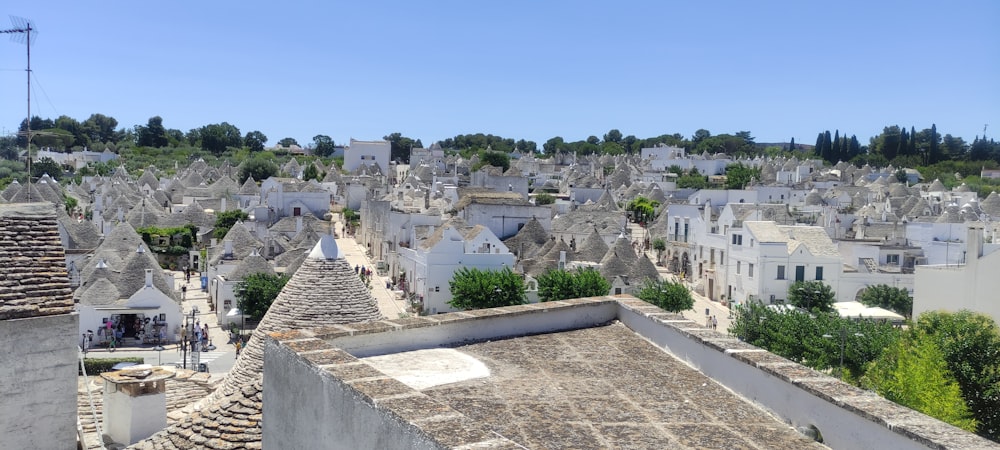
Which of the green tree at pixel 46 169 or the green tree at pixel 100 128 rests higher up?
the green tree at pixel 100 128

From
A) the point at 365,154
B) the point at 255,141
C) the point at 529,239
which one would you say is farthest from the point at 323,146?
the point at 529,239

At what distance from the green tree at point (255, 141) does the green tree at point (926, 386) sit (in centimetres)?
12249

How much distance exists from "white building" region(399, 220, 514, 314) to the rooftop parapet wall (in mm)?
27066

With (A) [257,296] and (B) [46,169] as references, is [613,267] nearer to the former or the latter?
(A) [257,296]

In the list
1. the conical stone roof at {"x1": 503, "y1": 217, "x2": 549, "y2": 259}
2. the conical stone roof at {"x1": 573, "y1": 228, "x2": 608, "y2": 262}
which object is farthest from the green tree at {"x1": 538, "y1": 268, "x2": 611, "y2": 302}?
the conical stone roof at {"x1": 503, "y1": 217, "x2": 549, "y2": 259}

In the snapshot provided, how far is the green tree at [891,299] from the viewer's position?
125 feet

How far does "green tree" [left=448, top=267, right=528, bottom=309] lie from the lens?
32031 mm

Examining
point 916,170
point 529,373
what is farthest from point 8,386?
point 916,170

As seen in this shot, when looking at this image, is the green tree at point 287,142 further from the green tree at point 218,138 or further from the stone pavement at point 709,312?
the stone pavement at point 709,312

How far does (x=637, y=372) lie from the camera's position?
7219 millimetres

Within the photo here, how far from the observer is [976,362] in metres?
20.4

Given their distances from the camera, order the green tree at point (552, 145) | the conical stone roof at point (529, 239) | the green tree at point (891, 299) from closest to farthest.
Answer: the green tree at point (891, 299)
the conical stone roof at point (529, 239)
the green tree at point (552, 145)

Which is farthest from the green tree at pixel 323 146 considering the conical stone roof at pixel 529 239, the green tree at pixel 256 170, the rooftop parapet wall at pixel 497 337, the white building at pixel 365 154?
the rooftop parapet wall at pixel 497 337

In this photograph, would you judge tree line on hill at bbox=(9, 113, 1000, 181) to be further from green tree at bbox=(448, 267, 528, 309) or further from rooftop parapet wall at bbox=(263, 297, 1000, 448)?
rooftop parapet wall at bbox=(263, 297, 1000, 448)
